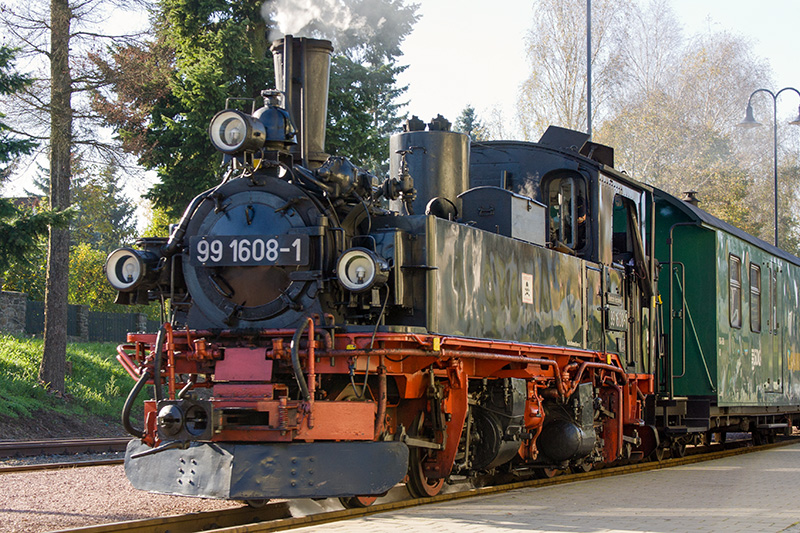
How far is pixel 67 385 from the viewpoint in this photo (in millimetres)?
19344

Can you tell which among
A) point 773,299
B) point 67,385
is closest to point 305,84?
point 773,299

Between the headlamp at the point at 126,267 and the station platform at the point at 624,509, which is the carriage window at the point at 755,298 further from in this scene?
the headlamp at the point at 126,267

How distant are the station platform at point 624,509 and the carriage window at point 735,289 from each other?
13.1ft

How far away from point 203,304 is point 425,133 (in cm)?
269

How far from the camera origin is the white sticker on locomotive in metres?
8.40

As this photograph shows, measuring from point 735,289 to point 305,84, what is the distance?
849 cm

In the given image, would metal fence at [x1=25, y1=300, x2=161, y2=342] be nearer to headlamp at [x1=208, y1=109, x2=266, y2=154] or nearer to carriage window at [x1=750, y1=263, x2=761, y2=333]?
carriage window at [x1=750, y1=263, x2=761, y2=333]

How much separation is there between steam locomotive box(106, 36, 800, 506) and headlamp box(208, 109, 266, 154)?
0.02 m

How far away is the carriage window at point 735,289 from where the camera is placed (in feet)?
44.3

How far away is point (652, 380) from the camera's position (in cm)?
1148

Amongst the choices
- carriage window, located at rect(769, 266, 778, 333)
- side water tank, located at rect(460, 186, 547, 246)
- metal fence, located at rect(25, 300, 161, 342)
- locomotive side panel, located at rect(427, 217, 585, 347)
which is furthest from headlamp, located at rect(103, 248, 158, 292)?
metal fence, located at rect(25, 300, 161, 342)

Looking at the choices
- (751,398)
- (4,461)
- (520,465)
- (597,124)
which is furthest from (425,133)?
(597,124)

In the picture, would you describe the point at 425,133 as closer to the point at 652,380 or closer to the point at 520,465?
the point at 520,465

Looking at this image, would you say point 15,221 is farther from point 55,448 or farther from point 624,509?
point 624,509
